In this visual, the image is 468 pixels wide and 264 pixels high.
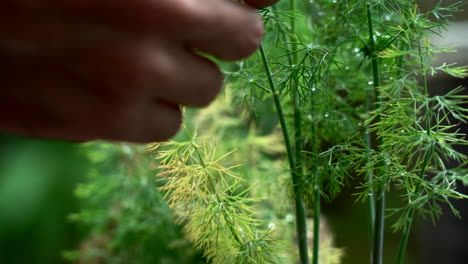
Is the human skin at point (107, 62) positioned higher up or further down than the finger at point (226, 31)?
further down

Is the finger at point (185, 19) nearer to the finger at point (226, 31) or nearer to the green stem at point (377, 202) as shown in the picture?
the finger at point (226, 31)

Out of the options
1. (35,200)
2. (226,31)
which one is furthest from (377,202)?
(35,200)

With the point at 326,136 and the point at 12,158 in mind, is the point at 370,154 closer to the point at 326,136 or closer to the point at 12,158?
the point at 326,136

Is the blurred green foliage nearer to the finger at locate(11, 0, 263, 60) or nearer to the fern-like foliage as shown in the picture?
the fern-like foliage

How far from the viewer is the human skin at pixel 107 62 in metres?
0.19

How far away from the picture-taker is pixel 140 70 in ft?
0.66

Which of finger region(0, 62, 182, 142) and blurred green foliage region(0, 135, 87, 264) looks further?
blurred green foliage region(0, 135, 87, 264)

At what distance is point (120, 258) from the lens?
2.58 ft

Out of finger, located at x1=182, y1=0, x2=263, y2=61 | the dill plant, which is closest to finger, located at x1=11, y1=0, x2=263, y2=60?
finger, located at x1=182, y1=0, x2=263, y2=61

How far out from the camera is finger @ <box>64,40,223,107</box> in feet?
0.65

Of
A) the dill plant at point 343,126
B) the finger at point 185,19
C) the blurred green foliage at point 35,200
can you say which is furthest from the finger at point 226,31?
the blurred green foliage at point 35,200

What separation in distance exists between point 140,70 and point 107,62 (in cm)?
1

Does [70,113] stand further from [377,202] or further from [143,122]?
[377,202]

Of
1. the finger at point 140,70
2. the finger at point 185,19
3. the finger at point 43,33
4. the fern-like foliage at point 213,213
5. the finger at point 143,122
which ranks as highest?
the finger at point 185,19
